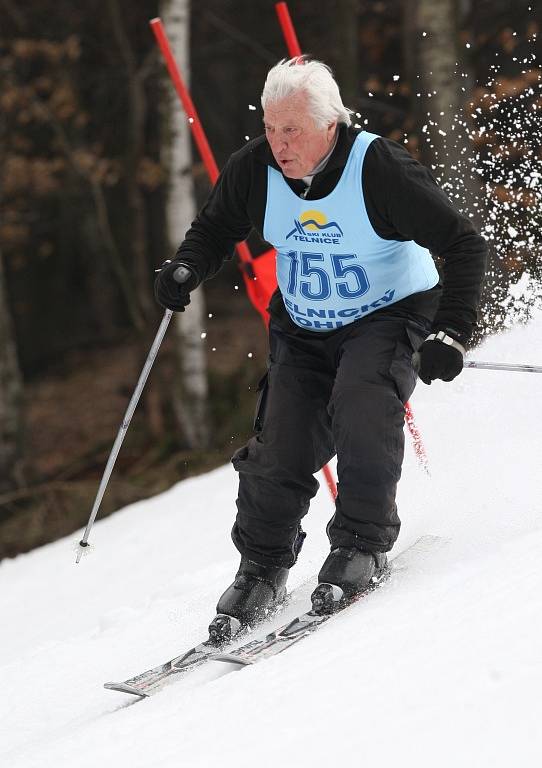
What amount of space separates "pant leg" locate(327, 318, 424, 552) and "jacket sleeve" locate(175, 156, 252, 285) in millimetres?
570

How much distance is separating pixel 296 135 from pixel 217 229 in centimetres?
61

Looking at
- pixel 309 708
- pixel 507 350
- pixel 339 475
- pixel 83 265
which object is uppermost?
pixel 83 265

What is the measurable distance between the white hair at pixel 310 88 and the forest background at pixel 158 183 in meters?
2.19

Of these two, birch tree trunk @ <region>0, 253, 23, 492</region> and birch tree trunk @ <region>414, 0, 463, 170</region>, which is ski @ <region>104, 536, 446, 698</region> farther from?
birch tree trunk @ <region>0, 253, 23, 492</region>

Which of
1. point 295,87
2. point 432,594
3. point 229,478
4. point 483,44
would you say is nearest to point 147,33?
point 483,44

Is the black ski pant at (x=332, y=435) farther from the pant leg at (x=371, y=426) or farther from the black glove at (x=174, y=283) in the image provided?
the black glove at (x=174, y=283)

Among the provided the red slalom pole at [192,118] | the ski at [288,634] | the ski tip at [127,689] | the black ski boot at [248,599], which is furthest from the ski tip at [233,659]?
the red slalom pole at [192,118]

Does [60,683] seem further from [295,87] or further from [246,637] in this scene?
[295,87]

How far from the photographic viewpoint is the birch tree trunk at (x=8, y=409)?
952 cm

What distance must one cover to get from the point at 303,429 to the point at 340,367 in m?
0.23

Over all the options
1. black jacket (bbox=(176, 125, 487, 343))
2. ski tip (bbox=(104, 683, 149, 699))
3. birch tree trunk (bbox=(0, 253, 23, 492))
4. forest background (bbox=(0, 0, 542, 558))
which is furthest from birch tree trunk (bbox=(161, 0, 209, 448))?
ski tip (bbox=(104, 683, 149, 699))

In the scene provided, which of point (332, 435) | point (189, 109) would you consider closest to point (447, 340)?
point (332, 435)

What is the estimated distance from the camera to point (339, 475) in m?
3.12

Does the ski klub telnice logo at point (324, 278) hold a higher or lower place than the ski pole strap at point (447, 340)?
higher
